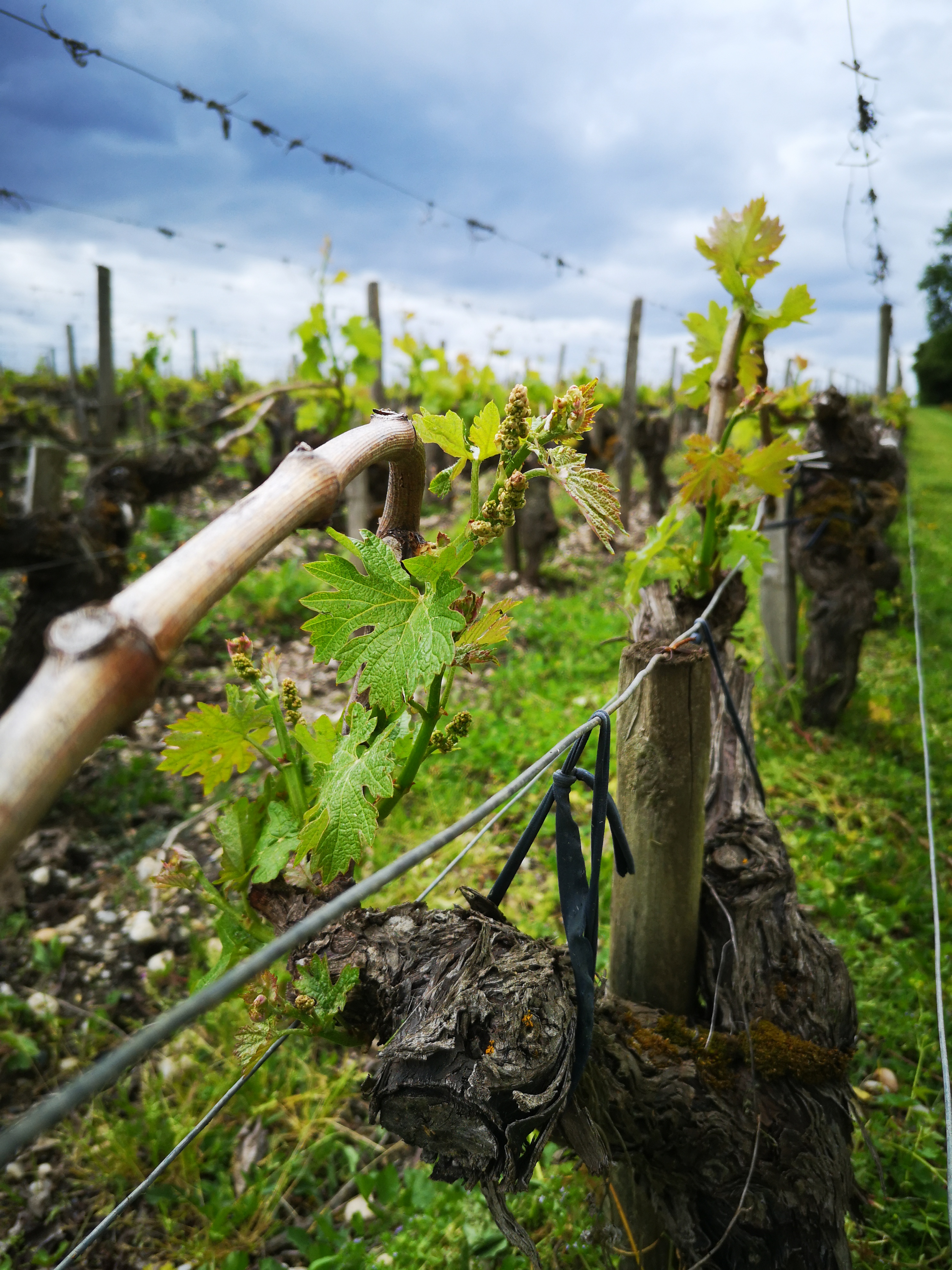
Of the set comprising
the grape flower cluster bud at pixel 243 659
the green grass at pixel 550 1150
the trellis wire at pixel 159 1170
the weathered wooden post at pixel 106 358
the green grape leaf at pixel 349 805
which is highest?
the weathered wooden post at pixel 106 358

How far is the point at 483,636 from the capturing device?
0.98 metres

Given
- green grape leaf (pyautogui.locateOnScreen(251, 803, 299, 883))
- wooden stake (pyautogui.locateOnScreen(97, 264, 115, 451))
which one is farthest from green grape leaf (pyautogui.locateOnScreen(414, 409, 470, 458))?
wooden stake (pyautogui.locateOnScreen(97, 264, 115, 451))

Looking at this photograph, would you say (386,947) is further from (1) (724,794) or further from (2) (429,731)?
(1) (724,794)

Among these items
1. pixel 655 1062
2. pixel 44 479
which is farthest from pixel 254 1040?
pixel 44 479

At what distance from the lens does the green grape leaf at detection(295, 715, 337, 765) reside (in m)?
1.07

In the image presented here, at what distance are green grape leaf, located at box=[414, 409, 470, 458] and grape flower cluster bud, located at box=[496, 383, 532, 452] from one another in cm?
5

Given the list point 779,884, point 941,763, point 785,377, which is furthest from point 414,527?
point 785,377

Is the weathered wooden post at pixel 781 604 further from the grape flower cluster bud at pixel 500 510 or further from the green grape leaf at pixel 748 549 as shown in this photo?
the grape flower cluster bud at pixel 500 510

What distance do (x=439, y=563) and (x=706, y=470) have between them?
160 centimetres

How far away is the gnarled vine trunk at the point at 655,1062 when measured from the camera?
1010 mm

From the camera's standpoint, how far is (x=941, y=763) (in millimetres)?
4566

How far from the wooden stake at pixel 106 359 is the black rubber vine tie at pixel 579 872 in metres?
7.77

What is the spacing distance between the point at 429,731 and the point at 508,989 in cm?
40

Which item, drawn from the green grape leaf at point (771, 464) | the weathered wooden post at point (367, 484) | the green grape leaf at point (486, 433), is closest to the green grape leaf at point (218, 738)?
the green grape leaf at point (486, 433)
